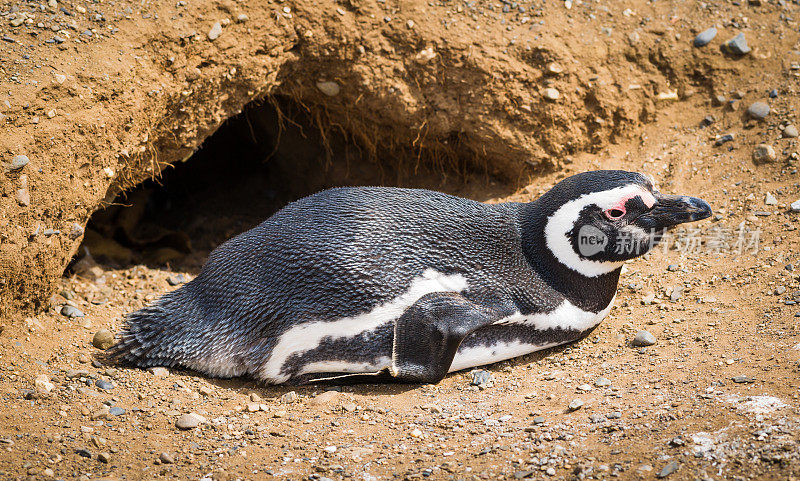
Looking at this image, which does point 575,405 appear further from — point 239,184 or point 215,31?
point 239,184

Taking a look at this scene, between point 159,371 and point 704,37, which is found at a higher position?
point 704,37

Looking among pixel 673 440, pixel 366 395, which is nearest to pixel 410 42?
pixel 366 395

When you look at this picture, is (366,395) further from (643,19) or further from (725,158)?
(643,19)

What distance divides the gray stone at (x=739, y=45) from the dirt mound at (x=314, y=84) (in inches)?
3.0

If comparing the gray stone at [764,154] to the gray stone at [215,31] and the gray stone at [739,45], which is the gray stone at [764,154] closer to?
the gray stone at [739,45]

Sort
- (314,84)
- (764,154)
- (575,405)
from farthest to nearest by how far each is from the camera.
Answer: (314,84)
(764,154)
(575,405)

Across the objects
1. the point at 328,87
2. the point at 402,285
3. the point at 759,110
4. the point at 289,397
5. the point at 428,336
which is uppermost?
the point at 328,87

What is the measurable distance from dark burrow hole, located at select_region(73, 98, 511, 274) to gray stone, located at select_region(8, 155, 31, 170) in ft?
4.15

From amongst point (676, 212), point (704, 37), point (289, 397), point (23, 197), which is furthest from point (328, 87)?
point (704, 37)

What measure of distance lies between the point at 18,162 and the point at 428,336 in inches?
83.0

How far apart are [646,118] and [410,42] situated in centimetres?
175

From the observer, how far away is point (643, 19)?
16.1 ft

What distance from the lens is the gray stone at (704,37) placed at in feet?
15.9

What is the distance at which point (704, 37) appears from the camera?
4.86 m
